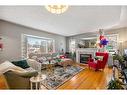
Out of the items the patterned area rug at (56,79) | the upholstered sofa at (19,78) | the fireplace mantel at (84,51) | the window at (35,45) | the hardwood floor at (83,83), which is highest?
the window at (35,45)

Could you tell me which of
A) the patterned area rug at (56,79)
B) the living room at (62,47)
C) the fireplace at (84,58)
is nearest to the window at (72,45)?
the living room at (62,47)

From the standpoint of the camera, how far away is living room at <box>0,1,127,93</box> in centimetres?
262

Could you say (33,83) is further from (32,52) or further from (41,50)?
(41,50)

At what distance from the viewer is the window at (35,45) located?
4460mm

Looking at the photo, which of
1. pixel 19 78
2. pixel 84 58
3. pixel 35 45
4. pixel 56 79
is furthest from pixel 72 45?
pixel 19 78

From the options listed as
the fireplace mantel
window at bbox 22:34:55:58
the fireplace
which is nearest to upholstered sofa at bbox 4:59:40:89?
window at bbox 22:34:55:58

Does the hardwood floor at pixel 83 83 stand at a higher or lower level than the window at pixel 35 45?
lower

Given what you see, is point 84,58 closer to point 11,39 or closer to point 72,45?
point 72,45

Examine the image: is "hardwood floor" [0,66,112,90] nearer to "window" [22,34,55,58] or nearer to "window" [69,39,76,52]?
"window" [22,34,55,58]

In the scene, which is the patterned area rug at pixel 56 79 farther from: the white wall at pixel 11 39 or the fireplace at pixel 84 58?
the fireplace at pixel 84 58

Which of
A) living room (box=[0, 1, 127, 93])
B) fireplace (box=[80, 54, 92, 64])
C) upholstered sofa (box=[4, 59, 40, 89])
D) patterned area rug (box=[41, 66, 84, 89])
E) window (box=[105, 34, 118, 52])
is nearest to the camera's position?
upholstered sofa (box=[4, 59, 40, 89])

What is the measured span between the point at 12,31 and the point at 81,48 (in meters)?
4.13

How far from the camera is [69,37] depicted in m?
7.14
